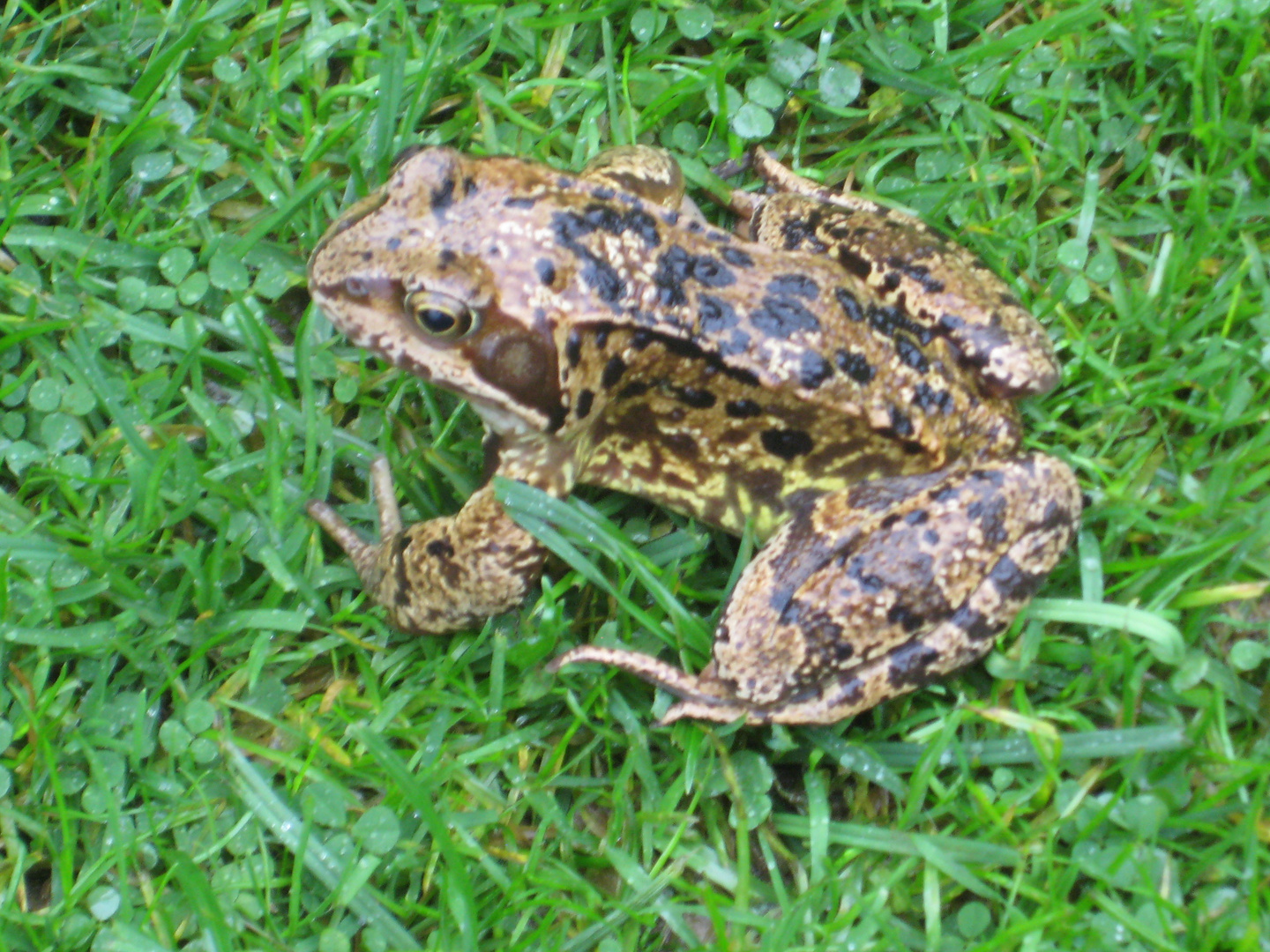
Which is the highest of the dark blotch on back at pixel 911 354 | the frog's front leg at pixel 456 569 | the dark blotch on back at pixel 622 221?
the dark blotch on back at pixel 622 221

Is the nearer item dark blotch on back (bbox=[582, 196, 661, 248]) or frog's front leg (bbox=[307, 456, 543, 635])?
dark blotch on back (bbox=[582, 196, 661, 248])

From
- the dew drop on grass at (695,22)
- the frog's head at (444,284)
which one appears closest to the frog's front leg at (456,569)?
the frog's head at (444,284)

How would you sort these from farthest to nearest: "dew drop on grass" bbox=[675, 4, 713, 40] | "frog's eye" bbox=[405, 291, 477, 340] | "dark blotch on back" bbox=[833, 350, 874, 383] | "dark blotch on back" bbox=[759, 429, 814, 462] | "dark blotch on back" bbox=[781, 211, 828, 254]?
"dew drop on grass" bbox=[675, 4, 713, 40] < "dark blotch on back" bbox=[781, 211, 828, 254] < "dark blotch on back" bbox=[759, 429, 814, 462] < "dark blotch on back" bbox=[833, 350, 874, 383] < "frog's eye" bbox=[405, 291, 477, 340]

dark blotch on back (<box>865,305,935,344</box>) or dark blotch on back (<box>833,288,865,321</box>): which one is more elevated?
dark blotch on back (<box>833,288,865,321</box>)

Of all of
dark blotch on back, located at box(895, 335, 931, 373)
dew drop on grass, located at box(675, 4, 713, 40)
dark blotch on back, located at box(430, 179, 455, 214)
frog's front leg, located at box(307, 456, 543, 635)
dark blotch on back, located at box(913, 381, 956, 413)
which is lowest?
frog's front leg, located at box(307, 456, 543, 635)

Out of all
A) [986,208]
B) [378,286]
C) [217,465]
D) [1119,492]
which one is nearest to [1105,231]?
[986,208]

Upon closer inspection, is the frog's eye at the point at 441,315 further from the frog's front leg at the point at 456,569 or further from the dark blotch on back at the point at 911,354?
the dark blotch on back at the point at 911,354

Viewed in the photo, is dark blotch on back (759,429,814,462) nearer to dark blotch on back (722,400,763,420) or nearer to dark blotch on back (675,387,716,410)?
dark blotch on back (722,400,763,420)

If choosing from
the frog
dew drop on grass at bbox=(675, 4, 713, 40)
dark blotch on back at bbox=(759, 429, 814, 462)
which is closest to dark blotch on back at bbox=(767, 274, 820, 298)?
the frog
